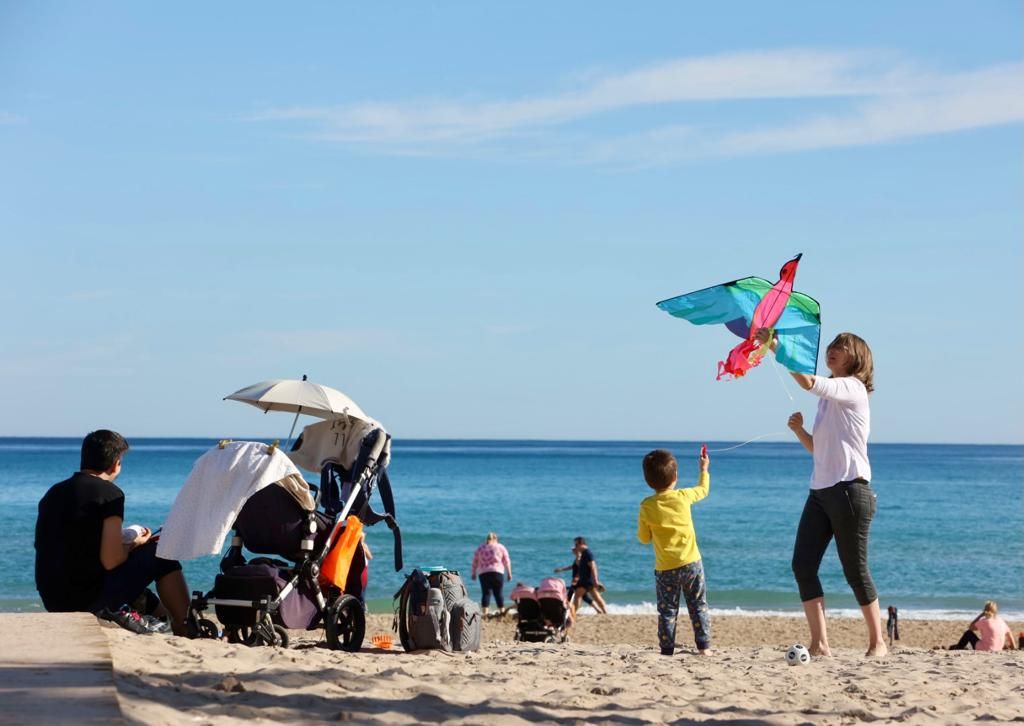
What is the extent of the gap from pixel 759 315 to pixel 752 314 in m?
0.04

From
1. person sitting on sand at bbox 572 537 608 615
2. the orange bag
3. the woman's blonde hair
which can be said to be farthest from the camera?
person sitting on sand at bbox 572 537 608 615

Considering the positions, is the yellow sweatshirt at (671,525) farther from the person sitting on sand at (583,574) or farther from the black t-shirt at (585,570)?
the black t-shirt at (585,570)

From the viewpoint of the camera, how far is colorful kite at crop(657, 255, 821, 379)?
21.2 ft

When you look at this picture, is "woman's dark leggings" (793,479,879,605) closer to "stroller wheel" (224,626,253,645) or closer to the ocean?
"stroller wheel" (224,626,253,645)

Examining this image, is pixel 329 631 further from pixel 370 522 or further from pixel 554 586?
pixel 554 586

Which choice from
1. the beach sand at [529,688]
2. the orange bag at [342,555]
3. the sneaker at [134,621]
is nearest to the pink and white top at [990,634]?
the beach sand at [529,688]

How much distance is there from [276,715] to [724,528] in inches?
1621

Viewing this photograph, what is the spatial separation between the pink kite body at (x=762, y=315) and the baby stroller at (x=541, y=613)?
281 inches

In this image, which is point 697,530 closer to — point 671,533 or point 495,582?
point 495,582

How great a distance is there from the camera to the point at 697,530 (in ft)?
137

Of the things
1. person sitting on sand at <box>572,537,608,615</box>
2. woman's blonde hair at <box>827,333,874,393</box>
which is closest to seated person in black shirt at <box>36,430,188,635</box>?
woman's blonde hair at <box>827,333,874,393</box>

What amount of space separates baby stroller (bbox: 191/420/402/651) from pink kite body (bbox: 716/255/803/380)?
Answer: 6.96 ft

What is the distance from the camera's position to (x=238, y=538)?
22.4ft

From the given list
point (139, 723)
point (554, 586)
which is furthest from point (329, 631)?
point (554, 586)
